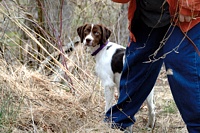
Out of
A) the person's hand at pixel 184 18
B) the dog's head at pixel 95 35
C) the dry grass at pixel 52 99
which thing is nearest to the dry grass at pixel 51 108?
the dry grass at pixel 52 99

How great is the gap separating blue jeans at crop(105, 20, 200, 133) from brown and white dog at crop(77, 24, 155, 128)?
0.71 meters

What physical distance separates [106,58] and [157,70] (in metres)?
1.27

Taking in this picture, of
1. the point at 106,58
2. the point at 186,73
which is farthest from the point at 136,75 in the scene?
the point at 106,58

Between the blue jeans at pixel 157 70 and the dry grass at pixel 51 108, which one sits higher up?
the blue jeans at pixel 157 70

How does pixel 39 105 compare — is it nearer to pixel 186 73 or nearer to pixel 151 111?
pixel 151 111

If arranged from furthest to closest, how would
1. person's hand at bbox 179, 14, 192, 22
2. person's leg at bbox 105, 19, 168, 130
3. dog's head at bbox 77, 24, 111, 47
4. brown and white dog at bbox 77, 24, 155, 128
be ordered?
dog's head at bbox 77, 24, 111, 47 < brown and white dog at bbox 77, 24, 155, 128 < person's leg at bbox 105, 19, 168, 130 < person's hand at bbox 179, 14, 192, 22

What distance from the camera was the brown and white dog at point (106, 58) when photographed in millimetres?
5134

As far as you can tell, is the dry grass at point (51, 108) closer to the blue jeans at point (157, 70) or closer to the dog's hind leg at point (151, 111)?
the dog's hind leg at point (151, 111)

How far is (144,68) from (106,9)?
3.81 meters

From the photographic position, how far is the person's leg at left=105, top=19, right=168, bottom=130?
3906 mm

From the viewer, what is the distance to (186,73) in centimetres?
324

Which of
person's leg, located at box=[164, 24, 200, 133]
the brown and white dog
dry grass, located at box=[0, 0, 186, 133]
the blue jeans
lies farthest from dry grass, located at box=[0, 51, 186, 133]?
person's leg, located at box=[164, 24, 200, 133]

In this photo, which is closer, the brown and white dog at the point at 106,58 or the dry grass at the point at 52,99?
the dry grass at the point at 52,99

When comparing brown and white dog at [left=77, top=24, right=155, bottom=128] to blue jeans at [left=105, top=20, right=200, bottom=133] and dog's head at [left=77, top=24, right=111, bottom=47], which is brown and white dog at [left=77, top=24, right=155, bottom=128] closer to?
dog's head at [left=77, top=24, right=111, bottom=47]
